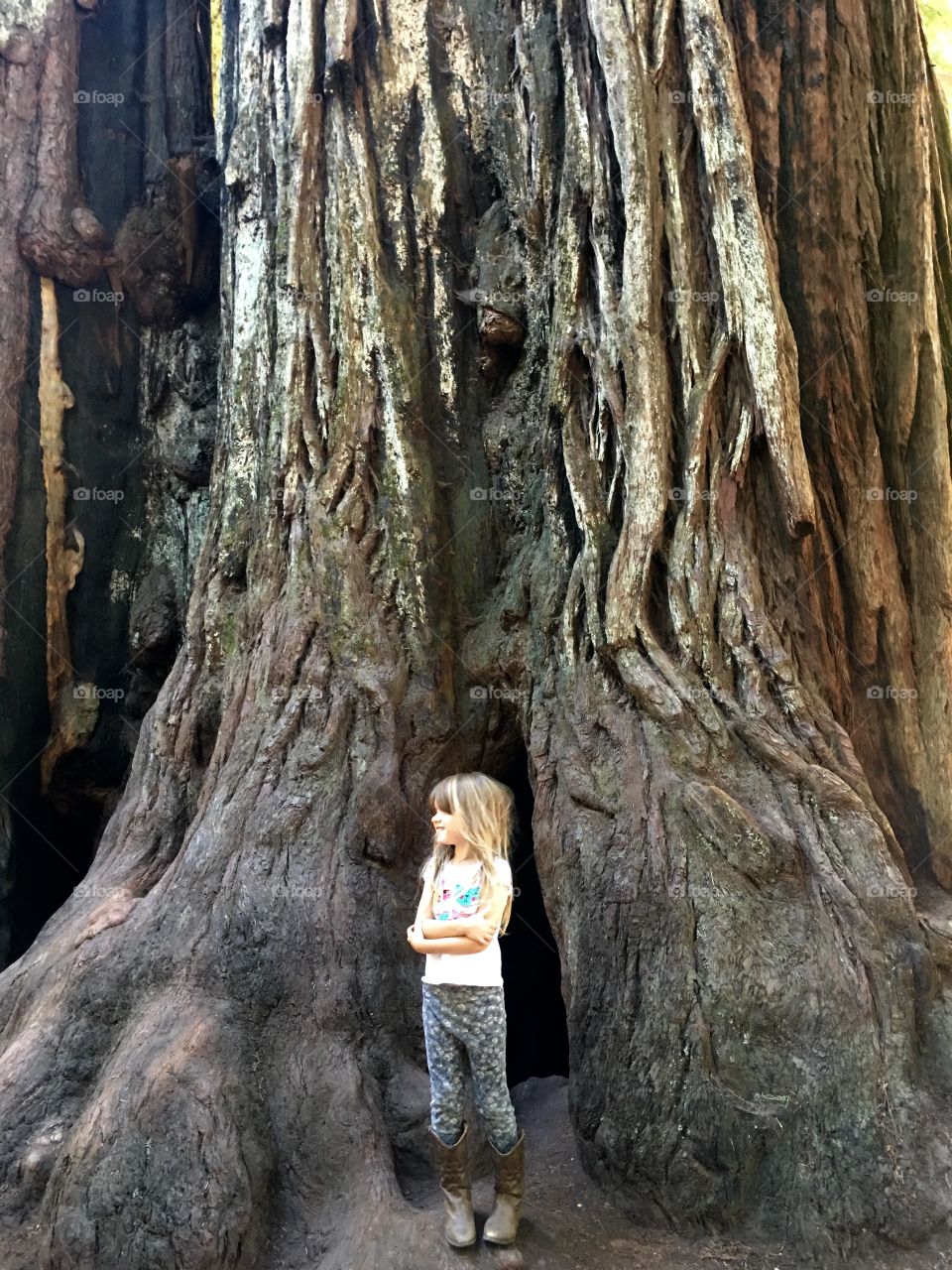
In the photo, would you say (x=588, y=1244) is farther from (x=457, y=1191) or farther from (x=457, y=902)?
(x=457, y=902)

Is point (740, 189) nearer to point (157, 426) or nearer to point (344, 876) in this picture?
point (344, 876)

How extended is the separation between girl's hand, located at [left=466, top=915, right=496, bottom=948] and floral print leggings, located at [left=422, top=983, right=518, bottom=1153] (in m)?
0.13

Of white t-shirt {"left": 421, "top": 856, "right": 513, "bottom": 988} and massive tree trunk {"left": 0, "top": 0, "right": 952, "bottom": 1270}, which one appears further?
massive tree trunk {"left": 0, "top": 0, "right": 952, "bottom": 1270}

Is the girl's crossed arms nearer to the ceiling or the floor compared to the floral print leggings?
nearer to the ceiling

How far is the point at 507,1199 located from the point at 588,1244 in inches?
13.7

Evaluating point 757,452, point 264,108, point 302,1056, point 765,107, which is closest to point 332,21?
point 264,108

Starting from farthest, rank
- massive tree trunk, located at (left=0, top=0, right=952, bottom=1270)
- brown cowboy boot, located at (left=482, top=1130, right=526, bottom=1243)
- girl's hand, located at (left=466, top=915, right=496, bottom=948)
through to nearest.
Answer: massive tree trunk, located at (left=0, top=0, right=952, bottom=1270), brown cowboy boot, located at (left=482, top=1130, right=526, bottom=1243), girl's hand, located at (left=466, top=915, right=496, bottom=948)

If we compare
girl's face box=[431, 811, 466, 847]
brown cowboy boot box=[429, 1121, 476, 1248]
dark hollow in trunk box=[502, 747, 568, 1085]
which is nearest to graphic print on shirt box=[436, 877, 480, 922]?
girl's face box=[431, 811, 466, 847]

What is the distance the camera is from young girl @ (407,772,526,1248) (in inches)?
103

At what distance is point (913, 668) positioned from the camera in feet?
14.0

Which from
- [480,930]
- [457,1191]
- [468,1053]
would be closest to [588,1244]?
[457,1191]

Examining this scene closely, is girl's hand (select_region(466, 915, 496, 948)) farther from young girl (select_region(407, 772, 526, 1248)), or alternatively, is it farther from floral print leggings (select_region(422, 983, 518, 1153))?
floral print leggings (select_region(422, 983, 518, 1153))

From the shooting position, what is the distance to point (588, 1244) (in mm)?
2863

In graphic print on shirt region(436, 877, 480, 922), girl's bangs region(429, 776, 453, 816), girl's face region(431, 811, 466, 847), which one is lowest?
graphic print on shirt region(436, 877, 480, 922)
